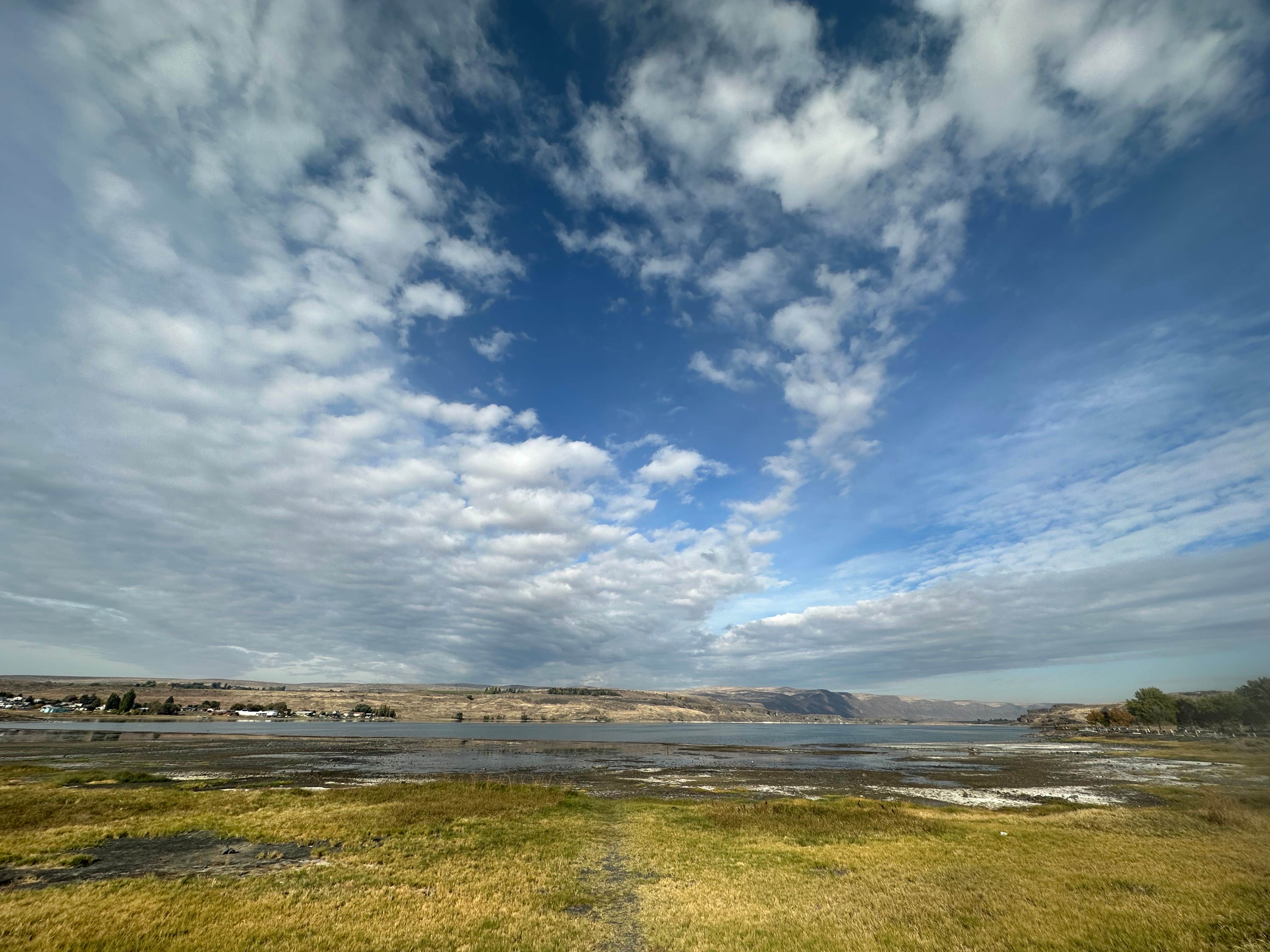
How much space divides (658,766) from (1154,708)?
189209mm

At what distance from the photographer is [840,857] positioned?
94.9 ft

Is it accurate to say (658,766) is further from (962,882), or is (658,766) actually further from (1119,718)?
(1119,718)

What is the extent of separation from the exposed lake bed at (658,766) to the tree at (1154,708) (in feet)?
220

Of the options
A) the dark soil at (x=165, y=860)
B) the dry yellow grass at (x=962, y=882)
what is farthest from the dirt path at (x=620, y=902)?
the dark soil at (x=165, y=860)

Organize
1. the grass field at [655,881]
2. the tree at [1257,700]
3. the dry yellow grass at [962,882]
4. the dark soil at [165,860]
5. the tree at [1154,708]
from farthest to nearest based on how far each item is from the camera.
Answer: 1. the tree at [1154,708]
2. the tree at [1257,700]
3. the dark soil at [165,860]
4. the dry yellow grass at [962,882]
5. the grass field at [655,881]

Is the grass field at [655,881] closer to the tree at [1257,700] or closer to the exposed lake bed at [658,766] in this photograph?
the exposed lake bed at [658,766]

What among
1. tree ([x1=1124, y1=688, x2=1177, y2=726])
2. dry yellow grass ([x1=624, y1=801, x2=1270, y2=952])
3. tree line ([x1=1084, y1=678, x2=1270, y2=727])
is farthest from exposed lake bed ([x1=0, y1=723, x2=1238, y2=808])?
tree ([x1=1124, y1=688, x2=1177, y2=726])

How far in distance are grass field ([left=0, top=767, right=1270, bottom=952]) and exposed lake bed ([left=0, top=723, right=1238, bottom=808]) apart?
51.8 ft

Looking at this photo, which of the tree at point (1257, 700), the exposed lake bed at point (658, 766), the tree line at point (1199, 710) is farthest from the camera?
the tree line at point (1199, 710)

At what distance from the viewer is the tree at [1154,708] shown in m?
172

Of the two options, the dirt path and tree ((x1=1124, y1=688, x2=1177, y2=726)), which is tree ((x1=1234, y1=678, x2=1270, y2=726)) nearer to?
tree ((x1=1124, y1=688, x2=1177, y2=726))

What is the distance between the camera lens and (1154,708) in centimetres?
17375

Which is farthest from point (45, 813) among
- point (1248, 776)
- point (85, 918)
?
point (1248, 776)

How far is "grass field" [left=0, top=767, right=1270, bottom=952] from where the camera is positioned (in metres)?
17.8
